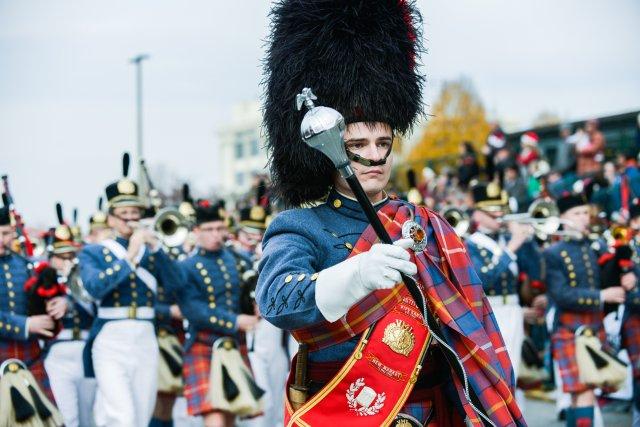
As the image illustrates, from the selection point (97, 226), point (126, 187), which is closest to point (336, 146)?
point (126, 187)

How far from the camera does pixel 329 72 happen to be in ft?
14.0

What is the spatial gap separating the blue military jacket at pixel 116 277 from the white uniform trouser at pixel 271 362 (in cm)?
204

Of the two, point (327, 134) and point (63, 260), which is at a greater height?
point (327, 134)

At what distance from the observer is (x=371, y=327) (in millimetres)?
3963

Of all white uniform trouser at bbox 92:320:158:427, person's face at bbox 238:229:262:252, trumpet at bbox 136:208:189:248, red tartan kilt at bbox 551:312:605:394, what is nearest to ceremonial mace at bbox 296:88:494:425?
white uniform trouser at bbox 92:320:158:427

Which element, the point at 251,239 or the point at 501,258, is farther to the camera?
the point at 251,239

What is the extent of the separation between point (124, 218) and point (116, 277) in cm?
62

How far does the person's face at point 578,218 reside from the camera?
9.50m

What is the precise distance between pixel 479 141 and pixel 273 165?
32962 mm

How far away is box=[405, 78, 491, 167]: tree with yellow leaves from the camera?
37.1 metres

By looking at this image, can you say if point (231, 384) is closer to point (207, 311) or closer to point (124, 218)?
point (207, 311)

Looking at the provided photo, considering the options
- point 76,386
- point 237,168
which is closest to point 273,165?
point 76,386

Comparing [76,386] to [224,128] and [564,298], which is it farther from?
[224,128]

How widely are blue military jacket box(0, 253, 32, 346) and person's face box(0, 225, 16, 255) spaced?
0.05m
